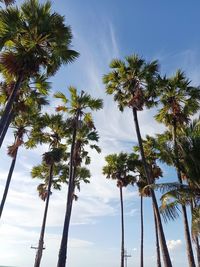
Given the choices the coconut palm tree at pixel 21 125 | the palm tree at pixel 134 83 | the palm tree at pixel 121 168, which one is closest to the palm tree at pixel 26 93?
the coconut palm tree at pixel 21 125

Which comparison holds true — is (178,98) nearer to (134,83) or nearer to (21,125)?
(134,83)

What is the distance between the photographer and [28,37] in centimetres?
1215

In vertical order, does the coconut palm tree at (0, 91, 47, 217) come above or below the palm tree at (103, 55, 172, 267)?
below

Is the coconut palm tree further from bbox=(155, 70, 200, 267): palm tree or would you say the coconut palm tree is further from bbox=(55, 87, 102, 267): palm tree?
bbox=(155, 70, 200, 267): palm tree

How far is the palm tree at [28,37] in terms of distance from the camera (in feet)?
38.7

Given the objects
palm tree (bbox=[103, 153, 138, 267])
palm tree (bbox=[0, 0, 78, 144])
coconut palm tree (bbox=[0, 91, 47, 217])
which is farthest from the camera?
palm tree (bbox=[103, 153, 138, 267])

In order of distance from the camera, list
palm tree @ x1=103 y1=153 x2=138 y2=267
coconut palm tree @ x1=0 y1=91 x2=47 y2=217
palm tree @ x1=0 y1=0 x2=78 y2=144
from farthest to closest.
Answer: palm tree @ x1=103 y1=153 x2=138 y2=267 < coconut palm tree @ x1=0 y1=91 x2=47 y2=217 < palm tree @ x1=0 y1=0 x2=78 y2=144

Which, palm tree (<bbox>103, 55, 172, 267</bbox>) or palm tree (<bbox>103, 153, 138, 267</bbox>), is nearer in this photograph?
palm tree (<bbox>103, 55, 172, 267</bbox>)

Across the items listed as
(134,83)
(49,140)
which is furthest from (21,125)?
(134,83)

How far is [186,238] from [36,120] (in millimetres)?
13401

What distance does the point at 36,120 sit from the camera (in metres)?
20.7

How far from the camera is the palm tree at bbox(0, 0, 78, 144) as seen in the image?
11.8 m

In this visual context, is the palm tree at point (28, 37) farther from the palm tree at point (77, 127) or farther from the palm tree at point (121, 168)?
the palm tree at point (121, 168)

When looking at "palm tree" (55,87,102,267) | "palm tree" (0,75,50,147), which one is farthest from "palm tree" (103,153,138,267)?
"palm tree" (0,75,50,147)
